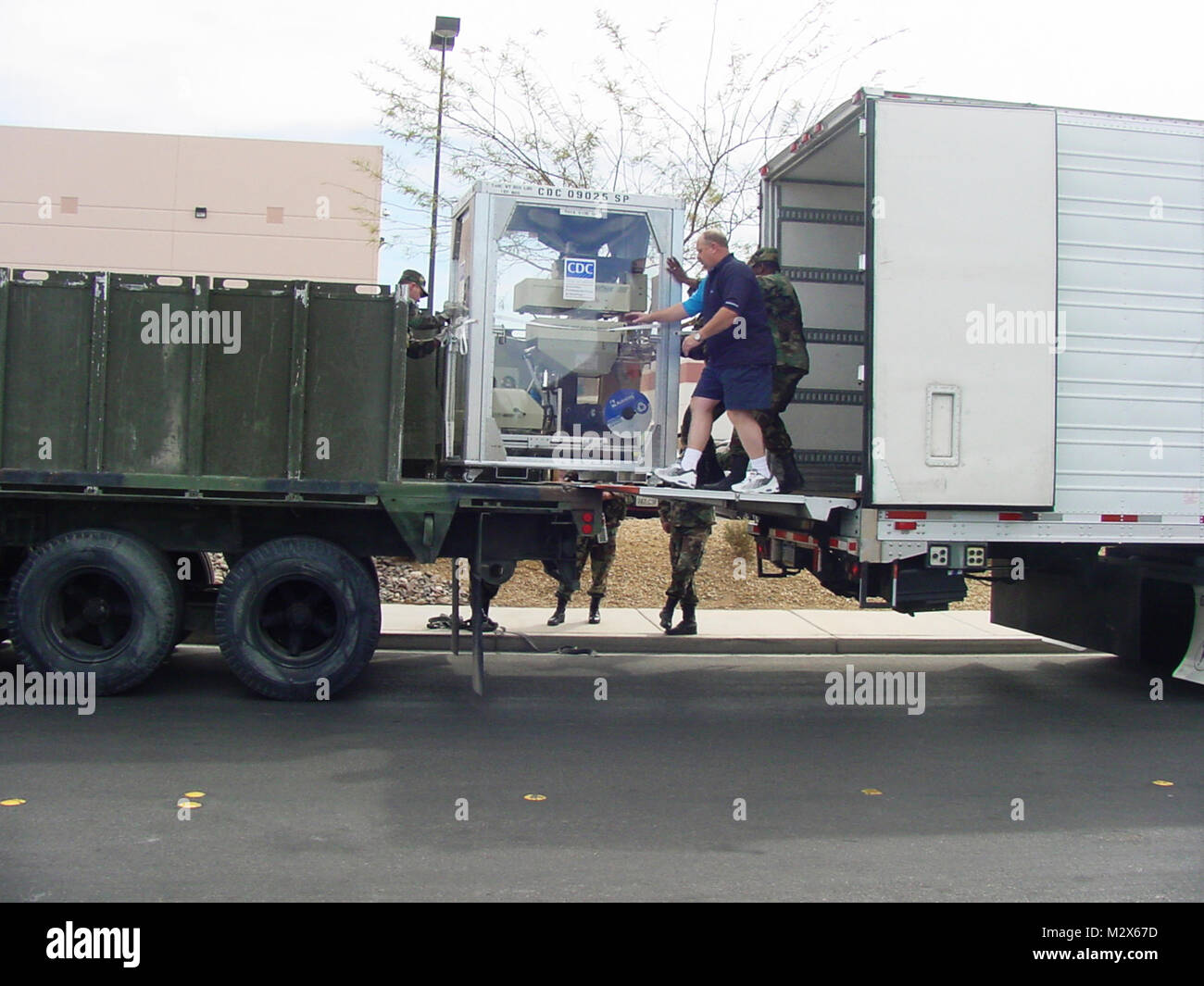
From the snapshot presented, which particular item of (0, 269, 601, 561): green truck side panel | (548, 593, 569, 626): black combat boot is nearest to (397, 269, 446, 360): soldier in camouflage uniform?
(0, 269, 601, 561): green truck side panel

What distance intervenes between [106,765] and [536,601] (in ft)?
20.6

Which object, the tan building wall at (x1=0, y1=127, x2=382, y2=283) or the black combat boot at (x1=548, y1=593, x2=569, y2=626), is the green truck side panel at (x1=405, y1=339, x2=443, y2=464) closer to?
the black combat boot at (x1=548, y1=593, x2=569, y2=626)

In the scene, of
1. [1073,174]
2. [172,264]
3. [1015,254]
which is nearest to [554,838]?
[1015,254]

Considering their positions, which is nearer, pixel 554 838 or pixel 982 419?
pixel 554 838

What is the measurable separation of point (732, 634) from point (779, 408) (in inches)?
110

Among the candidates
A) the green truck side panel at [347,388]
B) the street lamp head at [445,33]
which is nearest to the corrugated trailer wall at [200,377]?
the green truck side panel at [347,388]

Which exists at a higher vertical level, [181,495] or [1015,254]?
[1015,254]

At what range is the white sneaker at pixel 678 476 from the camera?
24.8 ft

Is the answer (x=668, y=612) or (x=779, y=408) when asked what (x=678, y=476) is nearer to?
(x=779, y=408)

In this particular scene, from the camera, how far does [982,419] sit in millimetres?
7254

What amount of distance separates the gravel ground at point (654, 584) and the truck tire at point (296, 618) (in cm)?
390

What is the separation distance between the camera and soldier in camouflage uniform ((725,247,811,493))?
8.20m

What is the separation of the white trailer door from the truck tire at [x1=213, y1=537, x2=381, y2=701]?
3378 millimetres

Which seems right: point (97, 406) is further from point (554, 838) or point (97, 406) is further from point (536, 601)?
point (536, 601)
